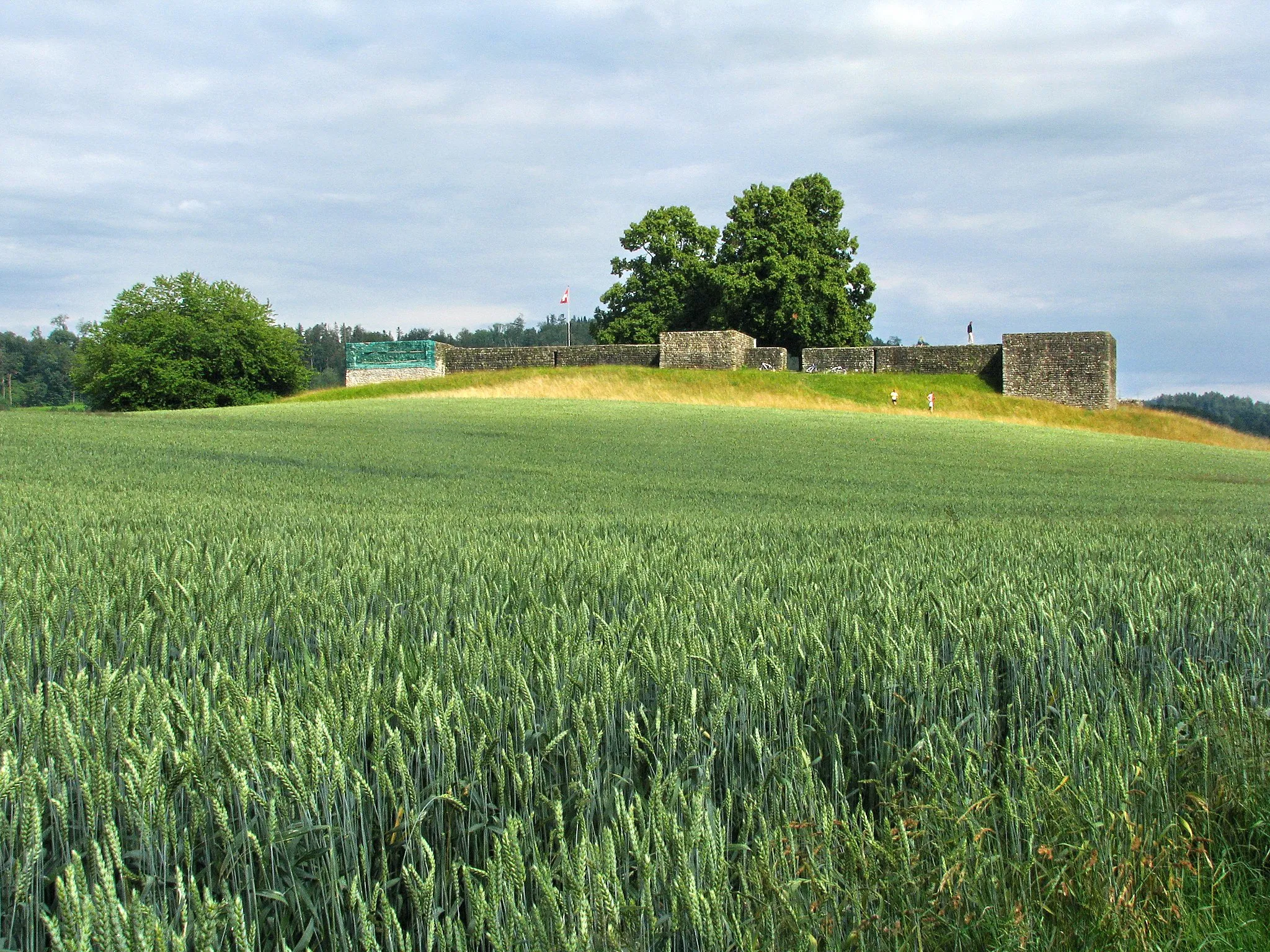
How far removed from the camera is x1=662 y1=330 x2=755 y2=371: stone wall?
1766 inches

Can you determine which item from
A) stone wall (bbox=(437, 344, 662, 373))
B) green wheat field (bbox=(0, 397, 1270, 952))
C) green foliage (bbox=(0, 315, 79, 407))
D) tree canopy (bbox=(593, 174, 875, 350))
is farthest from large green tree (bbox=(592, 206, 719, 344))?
green foliage (bbox=(0, 315, 79, 407))

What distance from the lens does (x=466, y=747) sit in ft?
6.75

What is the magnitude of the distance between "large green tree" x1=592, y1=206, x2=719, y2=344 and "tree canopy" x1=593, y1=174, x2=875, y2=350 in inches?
2.1

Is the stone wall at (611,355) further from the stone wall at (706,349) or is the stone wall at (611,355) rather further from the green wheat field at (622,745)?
the green wheat field at (622,745)

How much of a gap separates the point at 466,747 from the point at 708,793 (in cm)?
57

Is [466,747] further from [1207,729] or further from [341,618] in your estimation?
[1207,729]

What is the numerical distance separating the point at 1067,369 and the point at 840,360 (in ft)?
36.2

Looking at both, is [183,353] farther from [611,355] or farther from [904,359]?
[904,359]

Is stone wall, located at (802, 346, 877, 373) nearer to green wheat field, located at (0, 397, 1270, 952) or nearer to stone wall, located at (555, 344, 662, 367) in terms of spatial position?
stone wall, located at (555, 344, 662, 367)

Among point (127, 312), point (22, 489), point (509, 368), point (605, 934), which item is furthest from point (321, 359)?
point (605, 934)

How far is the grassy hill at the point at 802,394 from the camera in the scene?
133 feet

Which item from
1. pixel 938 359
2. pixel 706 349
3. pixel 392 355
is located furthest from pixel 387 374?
pixel 938 359

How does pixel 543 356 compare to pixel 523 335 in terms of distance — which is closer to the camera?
pixel 543 356

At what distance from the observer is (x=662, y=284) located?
55.2 m
